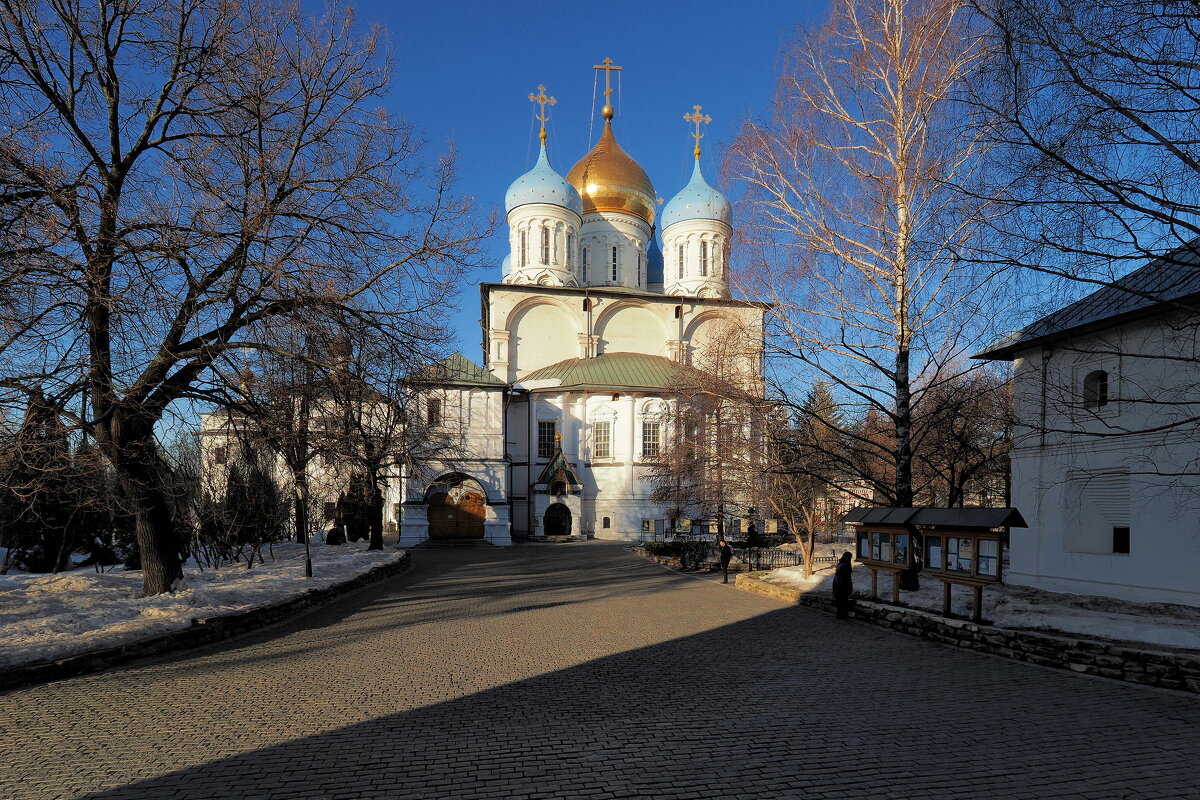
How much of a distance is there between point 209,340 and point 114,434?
1.89 m

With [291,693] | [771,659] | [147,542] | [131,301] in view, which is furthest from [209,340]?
[771,659]

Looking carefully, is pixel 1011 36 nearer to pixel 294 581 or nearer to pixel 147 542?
pixel 147 542

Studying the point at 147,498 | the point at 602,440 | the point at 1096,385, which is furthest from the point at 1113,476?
the point at 602,440

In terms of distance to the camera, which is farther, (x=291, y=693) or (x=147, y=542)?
(x=147, y=542)

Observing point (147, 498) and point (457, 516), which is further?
point (457, 516)

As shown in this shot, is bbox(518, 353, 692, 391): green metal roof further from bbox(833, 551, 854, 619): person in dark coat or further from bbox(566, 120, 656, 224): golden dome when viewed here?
bbox(833, 551, 854, 619): person in dark coat

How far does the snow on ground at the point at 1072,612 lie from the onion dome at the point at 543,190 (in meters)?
35.9

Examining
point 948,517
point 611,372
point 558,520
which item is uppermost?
point 611,372

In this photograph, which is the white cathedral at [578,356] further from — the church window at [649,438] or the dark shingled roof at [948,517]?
the dark shingled roof at [948,517]

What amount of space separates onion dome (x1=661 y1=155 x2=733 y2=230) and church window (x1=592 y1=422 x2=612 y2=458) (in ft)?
53.8

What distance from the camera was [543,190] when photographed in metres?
46.0

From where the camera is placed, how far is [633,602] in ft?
47.3

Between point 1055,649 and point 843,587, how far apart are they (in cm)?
377

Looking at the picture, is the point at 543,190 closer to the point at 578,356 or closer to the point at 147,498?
the point at 578,356
